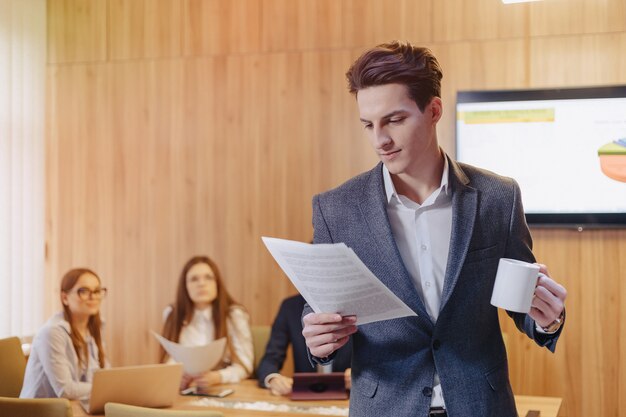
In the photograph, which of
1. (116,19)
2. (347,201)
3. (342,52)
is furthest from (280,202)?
(347,201)

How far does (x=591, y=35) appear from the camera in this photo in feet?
15.7

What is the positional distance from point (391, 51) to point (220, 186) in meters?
3.88

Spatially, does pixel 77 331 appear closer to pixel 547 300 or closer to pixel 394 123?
pixel 394 123

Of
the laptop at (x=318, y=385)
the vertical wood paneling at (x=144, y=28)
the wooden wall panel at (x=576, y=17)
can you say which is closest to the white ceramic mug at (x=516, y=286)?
the laptop at (x=318, y=385)

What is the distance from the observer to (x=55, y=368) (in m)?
3.84

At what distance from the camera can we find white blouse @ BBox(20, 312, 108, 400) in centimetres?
383

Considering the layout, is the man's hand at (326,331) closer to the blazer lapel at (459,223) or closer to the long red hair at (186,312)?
the blazer lapel at (459,223)

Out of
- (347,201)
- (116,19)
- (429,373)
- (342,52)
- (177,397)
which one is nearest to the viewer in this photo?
(429,373)

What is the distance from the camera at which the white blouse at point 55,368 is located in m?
3.83

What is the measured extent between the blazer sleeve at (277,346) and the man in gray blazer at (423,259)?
242 cm

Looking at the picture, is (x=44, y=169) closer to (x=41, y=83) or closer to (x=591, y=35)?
(x=41, y=83)

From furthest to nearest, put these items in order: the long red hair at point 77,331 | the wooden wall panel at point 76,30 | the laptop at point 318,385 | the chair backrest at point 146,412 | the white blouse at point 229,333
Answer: the wooden wall panel at point 76,30 < the white blouse at point 229,333 < the long red hair at point 77,331 < the laptop at point 318,385 < the chair backrest at point 146,412

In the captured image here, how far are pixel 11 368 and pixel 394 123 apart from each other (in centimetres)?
325

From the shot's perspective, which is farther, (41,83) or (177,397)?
(41,83)
